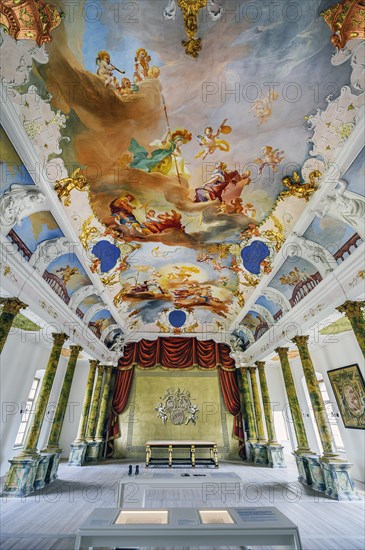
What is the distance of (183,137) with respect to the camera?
6.91 meters

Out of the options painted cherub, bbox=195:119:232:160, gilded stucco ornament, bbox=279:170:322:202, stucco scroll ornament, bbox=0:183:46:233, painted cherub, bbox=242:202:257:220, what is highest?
painted cherub, bbox=195:119:232:160

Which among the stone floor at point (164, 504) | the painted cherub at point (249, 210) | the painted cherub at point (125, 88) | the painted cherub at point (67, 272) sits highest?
the painted cherub at point (249, 210)

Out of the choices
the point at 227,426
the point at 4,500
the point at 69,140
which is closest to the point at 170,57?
the point at 69,140

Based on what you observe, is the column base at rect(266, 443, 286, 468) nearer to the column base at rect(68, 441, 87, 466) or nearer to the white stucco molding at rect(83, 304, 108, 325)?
the column base at rect(68, 441, 87, 466)

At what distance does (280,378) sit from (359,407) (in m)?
8.68

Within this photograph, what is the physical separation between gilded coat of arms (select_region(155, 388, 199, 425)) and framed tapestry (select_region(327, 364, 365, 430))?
8.62 m

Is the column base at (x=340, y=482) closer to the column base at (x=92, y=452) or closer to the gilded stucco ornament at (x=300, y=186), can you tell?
the gilded stucco ornament at (x=300, y=186)

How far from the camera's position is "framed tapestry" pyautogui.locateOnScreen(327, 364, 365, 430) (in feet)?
37.5

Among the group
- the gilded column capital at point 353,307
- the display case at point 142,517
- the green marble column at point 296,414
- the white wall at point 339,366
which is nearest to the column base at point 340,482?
the green marble column at point 296,414

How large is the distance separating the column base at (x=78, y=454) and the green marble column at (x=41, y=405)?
5917 millimetres

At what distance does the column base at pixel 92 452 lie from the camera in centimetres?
1532

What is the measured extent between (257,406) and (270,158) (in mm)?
14313

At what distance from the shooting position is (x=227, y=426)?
1772cm

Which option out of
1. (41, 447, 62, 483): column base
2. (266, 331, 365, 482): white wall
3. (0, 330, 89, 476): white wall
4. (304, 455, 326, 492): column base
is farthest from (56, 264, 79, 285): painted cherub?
(266, 331, 365, 482): white wall
